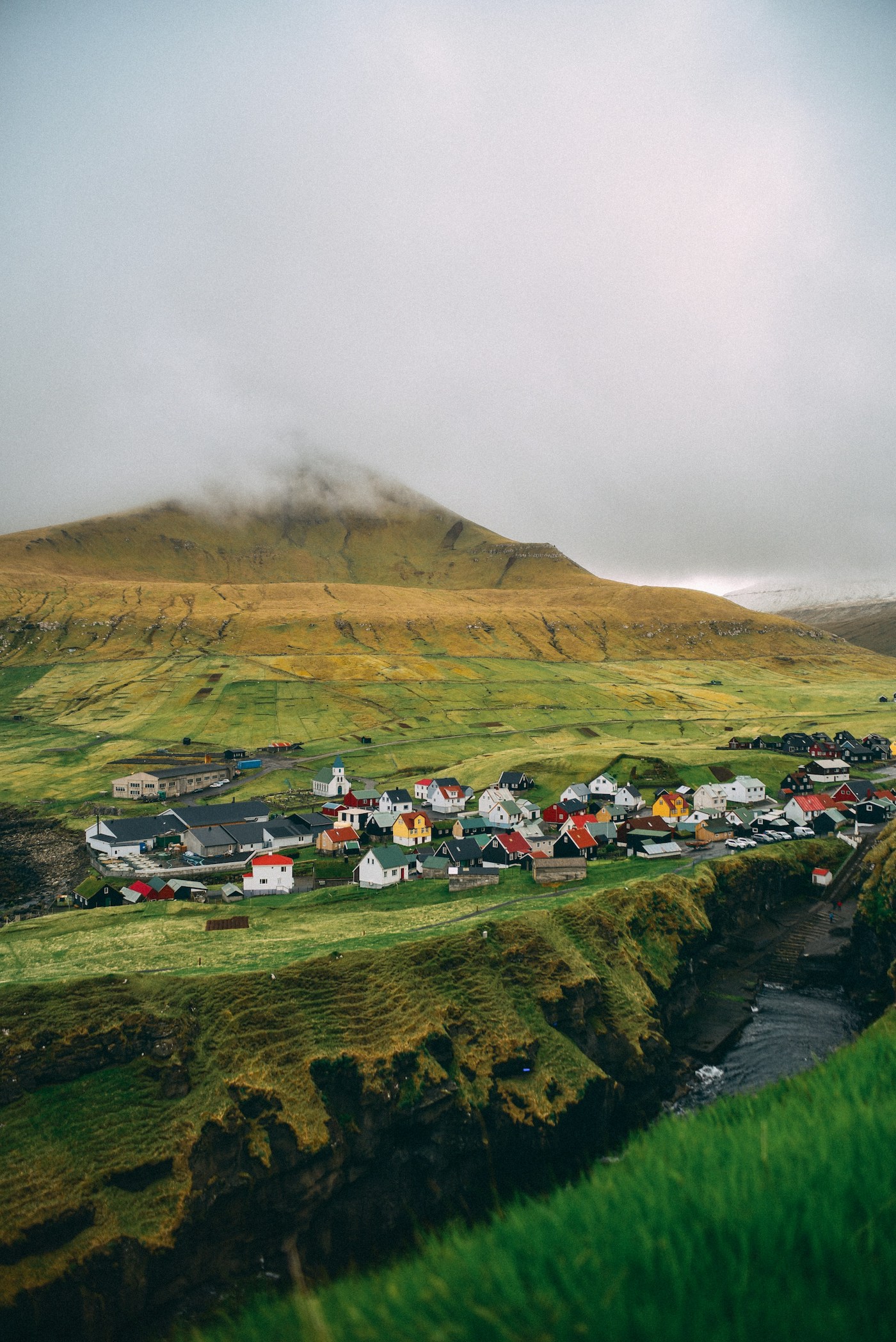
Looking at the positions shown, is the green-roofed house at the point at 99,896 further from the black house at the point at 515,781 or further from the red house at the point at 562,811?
the black house at the point at 515,781

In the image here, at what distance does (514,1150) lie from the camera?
3566 cm

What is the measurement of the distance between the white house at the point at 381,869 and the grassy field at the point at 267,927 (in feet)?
4.83

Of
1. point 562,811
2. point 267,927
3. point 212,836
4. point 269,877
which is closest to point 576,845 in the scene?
point 562,811

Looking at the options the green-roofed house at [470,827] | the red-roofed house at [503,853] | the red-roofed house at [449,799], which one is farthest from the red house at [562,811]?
the red-roofed house at [503,853]

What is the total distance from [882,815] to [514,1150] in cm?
7676

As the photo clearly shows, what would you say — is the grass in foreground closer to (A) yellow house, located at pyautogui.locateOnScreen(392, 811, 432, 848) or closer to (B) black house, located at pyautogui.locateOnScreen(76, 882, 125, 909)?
(B) black house, located at pyautogui.locateOnScreen(76, 882, 125, 909)

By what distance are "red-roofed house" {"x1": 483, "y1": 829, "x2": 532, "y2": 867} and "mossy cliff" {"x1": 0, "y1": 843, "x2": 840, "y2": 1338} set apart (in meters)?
28.8

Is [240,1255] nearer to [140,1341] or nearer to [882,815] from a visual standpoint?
[140,1341]

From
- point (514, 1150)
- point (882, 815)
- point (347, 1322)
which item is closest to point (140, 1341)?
point (514, 1150)

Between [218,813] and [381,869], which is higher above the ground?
[218,813]

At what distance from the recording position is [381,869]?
69.3 meters

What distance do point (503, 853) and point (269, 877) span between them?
2400 cm

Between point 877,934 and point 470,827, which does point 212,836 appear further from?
point 877,934

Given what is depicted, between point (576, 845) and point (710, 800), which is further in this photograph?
point (710, 800)
